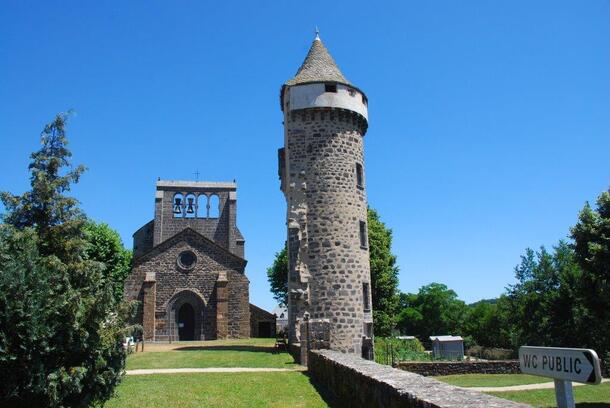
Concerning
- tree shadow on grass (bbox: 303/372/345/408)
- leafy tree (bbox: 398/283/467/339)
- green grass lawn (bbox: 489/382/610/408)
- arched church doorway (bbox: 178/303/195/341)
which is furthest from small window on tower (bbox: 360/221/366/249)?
leafy tree (bbox: 398/283/467/339)

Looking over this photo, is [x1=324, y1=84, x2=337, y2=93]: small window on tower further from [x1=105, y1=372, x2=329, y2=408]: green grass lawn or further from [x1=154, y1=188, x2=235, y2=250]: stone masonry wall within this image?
[x1=154, y1=188, x2=235, y2=250]: stone masonry wall

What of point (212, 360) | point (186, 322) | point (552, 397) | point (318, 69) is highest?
point (318, 69)

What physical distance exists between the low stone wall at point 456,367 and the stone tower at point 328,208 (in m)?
3.40

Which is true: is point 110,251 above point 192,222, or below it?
below

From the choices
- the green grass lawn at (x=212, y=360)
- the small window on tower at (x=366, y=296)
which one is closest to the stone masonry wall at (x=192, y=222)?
the green grass lawn at (x=212, y=360)

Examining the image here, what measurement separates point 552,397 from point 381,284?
21299 mm

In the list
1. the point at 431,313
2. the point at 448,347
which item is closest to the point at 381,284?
the point at 448,347

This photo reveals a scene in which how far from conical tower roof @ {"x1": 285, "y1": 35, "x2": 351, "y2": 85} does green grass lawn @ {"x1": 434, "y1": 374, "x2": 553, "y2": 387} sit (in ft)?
47.4

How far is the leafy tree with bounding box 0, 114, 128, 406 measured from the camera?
8.28m

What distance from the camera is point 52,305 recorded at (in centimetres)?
867

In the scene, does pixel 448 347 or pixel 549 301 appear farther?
pixel 448 347

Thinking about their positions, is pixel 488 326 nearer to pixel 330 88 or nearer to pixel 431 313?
pixel 431 313

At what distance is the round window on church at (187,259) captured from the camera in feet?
127

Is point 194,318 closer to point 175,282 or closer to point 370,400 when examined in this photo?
point 175,282
